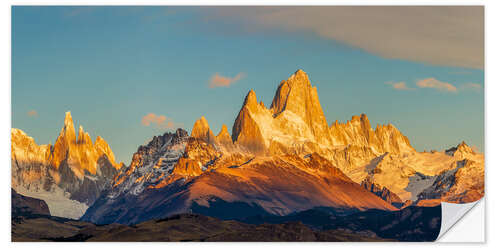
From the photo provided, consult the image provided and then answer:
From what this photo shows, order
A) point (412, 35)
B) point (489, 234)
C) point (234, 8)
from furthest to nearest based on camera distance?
point (412, 35) < point (234, 8) < point (489, 234)

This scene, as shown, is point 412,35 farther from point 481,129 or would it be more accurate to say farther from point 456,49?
point 481,129

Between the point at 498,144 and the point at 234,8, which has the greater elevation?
the point at 234,8

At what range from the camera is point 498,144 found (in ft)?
504

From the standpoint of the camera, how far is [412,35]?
185 m

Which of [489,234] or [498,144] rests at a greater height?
[498,144]

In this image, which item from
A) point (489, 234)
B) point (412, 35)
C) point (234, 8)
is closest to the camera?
point (489, 234)

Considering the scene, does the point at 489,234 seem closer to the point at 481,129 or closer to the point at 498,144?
the point at 498,144
